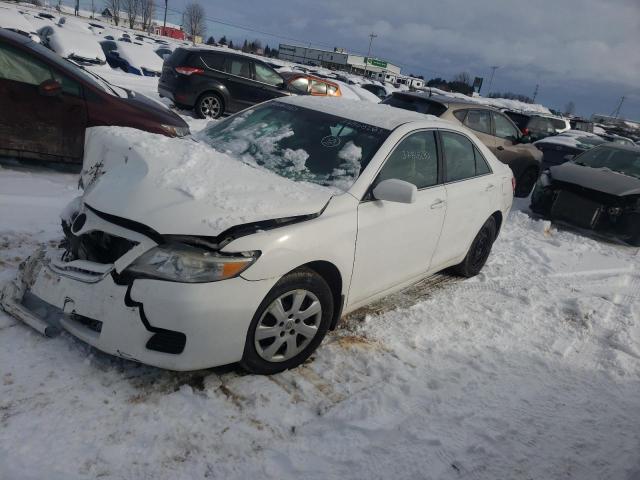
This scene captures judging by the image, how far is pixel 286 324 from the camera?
283cm

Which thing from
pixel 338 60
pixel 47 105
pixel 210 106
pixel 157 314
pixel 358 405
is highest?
pixel 338 60

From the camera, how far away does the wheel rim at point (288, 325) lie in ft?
9.00

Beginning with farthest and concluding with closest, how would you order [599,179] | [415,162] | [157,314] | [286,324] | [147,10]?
[147,10], [599,179], [415,162], [286,324], [157,314]

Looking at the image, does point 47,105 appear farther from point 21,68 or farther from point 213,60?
point 213,60

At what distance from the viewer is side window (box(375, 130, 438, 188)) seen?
11.5 feet

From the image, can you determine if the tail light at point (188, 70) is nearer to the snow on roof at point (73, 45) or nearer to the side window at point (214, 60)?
the side window at point (214, 60)

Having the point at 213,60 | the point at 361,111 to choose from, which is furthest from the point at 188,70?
the point at 361,111

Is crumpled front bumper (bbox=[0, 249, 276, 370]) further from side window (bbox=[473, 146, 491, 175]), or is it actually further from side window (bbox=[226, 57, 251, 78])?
side window (bbox=[226, 57, 251, 78])

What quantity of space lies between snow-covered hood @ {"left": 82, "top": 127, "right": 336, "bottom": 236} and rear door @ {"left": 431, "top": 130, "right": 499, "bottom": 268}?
1424 mm

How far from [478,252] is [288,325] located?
9.51ft

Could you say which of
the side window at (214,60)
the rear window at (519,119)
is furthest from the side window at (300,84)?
the rear window at (519,119)

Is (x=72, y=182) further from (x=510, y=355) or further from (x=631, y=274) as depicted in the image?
(x=631, y=274)

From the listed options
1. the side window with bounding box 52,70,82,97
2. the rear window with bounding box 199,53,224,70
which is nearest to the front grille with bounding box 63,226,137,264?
the side window with bounding box 52,70,82,97

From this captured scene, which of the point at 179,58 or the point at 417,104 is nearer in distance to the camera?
the point at 417,104
